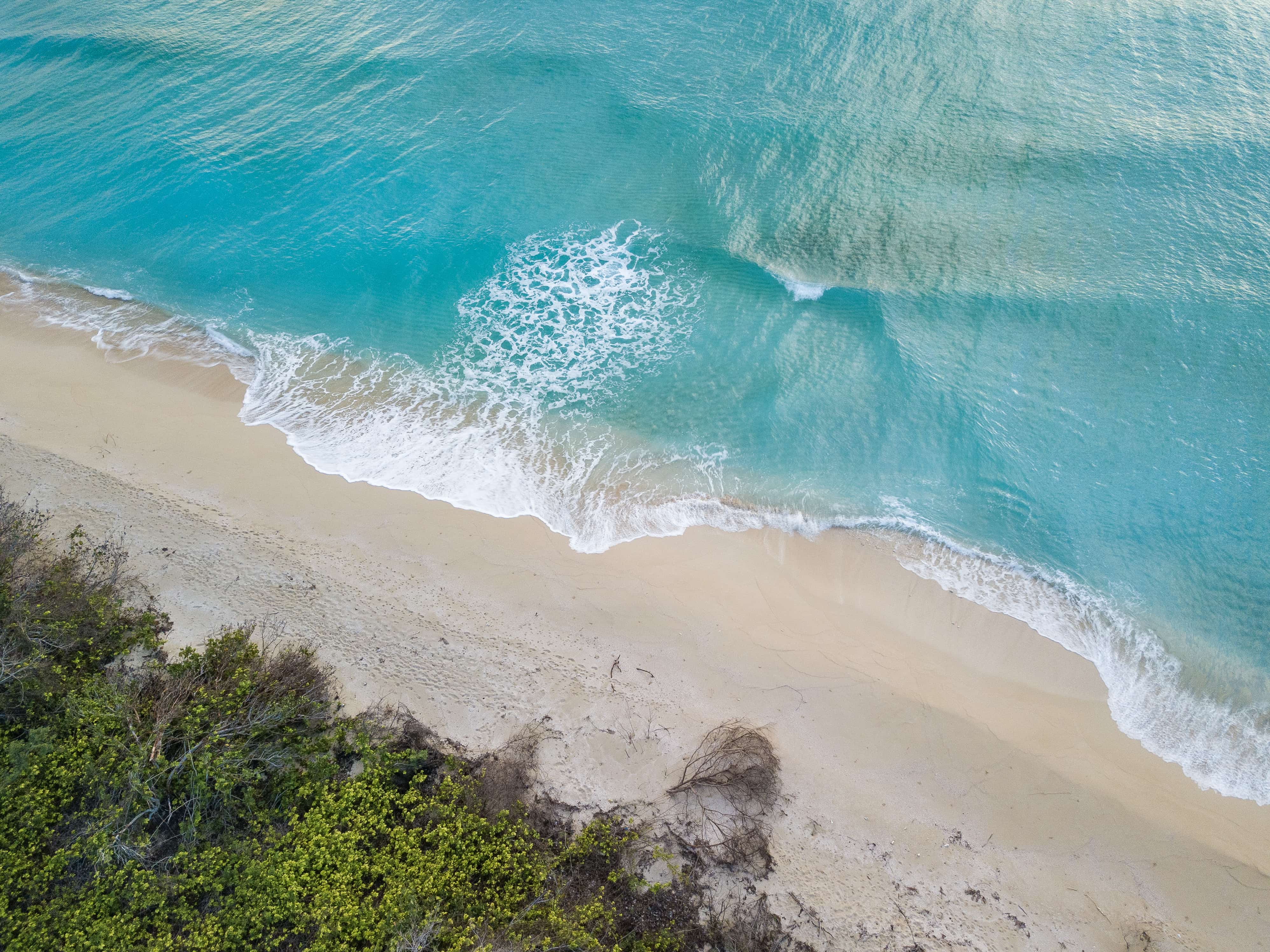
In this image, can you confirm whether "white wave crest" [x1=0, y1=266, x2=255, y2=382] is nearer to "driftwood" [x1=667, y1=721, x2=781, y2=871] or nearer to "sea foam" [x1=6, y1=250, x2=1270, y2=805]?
"sea foam" [x1=6, y1=250, x2=1270, y2=805]

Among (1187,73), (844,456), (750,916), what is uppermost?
(1187,73)

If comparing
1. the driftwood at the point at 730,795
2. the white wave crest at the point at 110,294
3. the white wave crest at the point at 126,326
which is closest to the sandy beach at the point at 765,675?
the driftwood at the point at 730,795

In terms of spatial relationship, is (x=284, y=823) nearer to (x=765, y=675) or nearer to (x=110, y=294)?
(x=765, y=675)

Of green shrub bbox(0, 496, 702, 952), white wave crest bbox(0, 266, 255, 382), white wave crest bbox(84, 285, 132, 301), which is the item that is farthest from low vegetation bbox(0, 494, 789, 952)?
white wave crest bbox(84, 285, 132, 301)

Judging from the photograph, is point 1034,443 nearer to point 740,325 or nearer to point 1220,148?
point 740,325

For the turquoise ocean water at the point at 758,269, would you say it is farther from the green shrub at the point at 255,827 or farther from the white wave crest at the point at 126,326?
the green shrub at the point at 255,827

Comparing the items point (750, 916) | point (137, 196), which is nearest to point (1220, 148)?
point (750, 916)
